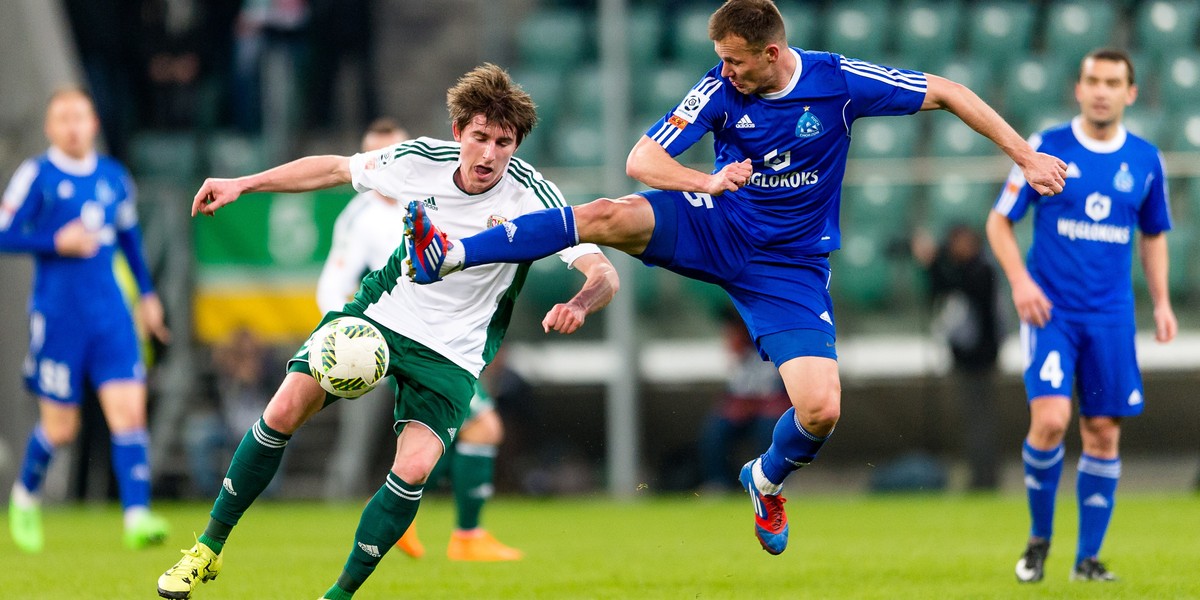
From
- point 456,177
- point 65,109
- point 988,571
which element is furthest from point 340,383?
point 65,109

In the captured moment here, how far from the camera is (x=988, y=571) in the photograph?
24.4 ft

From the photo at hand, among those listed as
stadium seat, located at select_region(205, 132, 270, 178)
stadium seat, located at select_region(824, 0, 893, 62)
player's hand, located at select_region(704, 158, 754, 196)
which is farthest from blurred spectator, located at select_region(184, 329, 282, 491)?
player's hand, located at select_region(704, 158, 754, 196)

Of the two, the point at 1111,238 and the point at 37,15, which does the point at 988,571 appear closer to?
the point at 1111,238

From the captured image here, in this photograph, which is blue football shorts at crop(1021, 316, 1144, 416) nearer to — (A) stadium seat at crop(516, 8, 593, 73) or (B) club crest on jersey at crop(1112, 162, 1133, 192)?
(B) club crest on jersey at crop(1112, 162, 1133, 192)

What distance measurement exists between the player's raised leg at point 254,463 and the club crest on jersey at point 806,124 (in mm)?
1990

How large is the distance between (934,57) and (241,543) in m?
8.72

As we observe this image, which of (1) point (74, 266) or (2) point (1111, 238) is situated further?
(1) point (74, 266)

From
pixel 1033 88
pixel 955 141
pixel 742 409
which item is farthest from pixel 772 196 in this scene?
pixel 1033 88

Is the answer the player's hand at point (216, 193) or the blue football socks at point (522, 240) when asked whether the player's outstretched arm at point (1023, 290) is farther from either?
the player's hand at point (216, 193)

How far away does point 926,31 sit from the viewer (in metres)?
15.9

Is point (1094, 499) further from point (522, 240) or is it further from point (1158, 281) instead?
point (522, 240)

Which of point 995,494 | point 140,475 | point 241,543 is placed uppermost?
point 140,475

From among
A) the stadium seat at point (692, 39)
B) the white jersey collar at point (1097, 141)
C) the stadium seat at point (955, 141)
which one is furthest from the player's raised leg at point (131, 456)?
the stadium seat at point (955, 141)

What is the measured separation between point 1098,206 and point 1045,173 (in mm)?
1329
